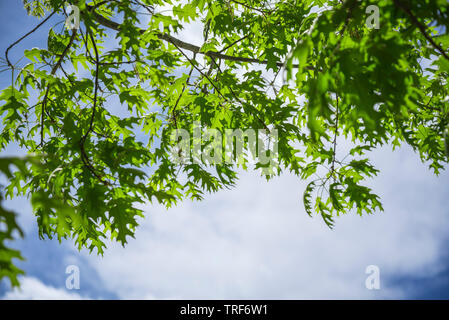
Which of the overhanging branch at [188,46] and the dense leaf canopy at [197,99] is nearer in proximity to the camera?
the dense leaf canopy at [197,99]

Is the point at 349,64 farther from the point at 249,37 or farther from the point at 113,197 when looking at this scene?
the point at 249,37

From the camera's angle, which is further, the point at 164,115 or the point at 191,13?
the point at 164,115

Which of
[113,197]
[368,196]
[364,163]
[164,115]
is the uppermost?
[164,115]

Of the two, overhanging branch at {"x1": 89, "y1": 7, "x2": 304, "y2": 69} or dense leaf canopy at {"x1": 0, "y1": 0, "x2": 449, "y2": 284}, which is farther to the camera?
overhanging branch at {"x1": 89, "y1": 7, "x2": 304, "y2": 69}

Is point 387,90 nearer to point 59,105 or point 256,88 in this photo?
point 256,88

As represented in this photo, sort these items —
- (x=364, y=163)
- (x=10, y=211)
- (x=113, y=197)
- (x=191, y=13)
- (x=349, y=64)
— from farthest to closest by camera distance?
1. (x=364, y=163)
2. (x=191, y=13)
3. (x=113, y=197)
4. (x=349, y=64)
5. (x=10, y=211)

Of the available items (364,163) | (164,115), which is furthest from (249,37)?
(364,163)

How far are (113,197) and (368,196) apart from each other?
2324 mm

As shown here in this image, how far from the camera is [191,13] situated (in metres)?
2.53

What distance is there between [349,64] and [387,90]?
0.19 metres

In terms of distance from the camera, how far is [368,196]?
2.85 m

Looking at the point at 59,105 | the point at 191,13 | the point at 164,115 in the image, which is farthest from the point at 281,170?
the point at 59,105

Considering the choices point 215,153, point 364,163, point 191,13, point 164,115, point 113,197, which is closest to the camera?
point 113,197

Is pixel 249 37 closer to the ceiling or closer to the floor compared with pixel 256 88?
closer to the ceiling
